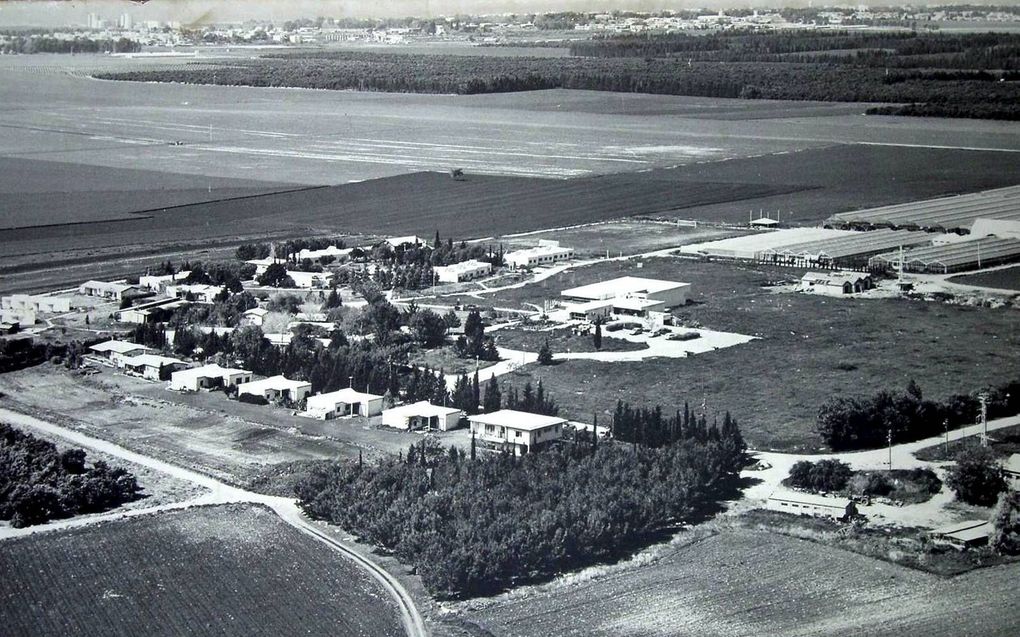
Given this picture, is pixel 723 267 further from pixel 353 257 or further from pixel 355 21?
pixel 355 21

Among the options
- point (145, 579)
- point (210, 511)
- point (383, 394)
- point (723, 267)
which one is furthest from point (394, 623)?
point (723, 267)

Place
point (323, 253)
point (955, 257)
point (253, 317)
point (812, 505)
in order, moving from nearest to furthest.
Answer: point (812, 505) → point (253, 317) → point (955, 257) → point (323, 253)

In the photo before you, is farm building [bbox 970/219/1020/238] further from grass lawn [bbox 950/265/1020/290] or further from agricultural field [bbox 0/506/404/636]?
agricultural field [bbox 0/506/404/636]

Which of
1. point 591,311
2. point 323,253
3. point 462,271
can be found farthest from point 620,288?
point 323,253

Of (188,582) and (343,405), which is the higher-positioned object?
(188,582)

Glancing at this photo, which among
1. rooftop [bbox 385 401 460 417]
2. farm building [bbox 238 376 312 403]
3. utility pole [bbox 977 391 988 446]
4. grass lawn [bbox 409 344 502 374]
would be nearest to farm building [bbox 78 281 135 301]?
farm building [bbox 238 376 312 403]

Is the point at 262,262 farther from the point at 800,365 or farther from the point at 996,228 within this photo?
the point at 996,228

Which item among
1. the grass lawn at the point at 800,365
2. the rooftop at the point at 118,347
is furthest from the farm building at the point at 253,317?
the grass lawn at the point at 800,365
